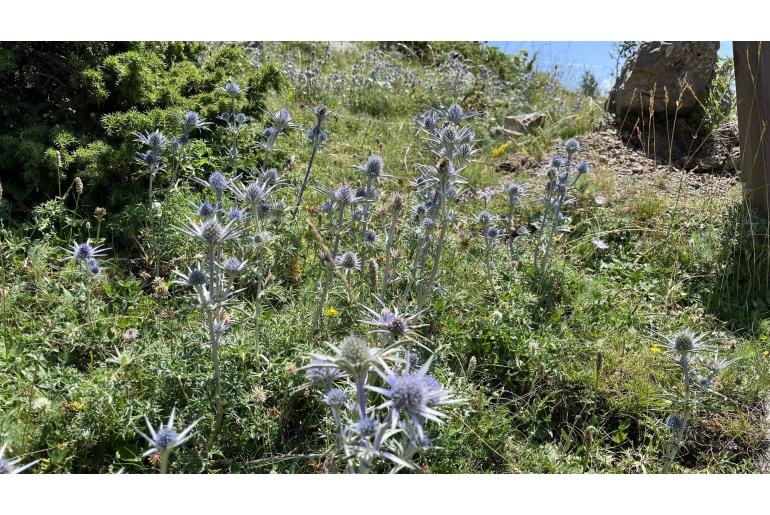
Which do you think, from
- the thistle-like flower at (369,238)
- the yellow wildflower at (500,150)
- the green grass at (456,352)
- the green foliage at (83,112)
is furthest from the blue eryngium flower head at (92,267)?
the yellow wildflower at (500,150)

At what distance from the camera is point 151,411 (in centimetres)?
215

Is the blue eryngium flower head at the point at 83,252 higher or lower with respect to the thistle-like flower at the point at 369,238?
lower

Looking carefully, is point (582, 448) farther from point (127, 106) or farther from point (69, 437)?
point (127, 106)

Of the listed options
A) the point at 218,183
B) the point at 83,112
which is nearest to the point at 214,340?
the point at 218,183

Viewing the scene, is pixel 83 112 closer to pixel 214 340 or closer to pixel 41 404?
pixel 41 404

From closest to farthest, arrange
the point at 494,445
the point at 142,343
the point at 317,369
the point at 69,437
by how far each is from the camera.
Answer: the point at 317,369, the point at 69,437, the point at 494,445, the point at 142,343

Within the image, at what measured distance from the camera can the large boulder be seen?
17.6ft

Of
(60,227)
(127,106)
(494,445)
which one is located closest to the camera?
(494,445)

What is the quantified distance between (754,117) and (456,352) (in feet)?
9.44

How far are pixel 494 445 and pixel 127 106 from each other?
3.00 metres

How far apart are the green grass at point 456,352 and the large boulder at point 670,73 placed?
5.50 feet

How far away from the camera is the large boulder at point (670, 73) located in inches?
211

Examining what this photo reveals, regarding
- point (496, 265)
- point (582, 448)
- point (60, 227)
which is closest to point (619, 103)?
point (496, 265)

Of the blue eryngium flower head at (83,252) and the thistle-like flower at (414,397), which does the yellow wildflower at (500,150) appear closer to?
the blue eryngium flower head at (83,252)
